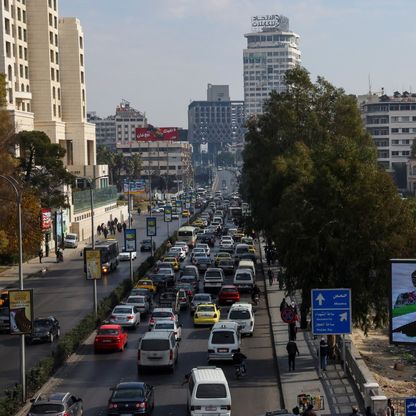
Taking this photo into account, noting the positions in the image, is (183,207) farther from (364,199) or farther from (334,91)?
(364,199)

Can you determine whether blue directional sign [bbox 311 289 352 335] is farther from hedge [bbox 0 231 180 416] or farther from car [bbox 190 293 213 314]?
car [bbox 190 293 213 314]

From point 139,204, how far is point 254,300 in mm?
120714

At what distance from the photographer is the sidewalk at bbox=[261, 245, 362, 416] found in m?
31.1

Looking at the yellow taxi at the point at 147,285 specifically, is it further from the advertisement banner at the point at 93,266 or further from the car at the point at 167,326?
the car at the point at 167,326

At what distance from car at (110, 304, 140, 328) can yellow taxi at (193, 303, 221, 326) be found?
304 cm

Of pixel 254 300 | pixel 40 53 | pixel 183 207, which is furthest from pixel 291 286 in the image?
pixel 183 207

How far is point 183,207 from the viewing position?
166m

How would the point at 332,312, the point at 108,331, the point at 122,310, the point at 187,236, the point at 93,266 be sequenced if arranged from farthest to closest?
1. the point at 187,236
2. the point at 93,266
3. the point at 122,310
4. the point at 108,331
5. the point at 332,312

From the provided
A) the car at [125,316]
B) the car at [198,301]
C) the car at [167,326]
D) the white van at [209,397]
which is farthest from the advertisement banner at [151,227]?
the white van at [209,397]

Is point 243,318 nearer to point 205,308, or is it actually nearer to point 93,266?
point 205,308

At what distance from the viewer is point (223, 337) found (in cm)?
3856

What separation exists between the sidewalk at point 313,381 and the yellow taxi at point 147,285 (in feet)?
51.9

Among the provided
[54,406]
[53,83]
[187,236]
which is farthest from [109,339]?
[53,83]

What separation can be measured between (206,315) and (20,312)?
16294mm
